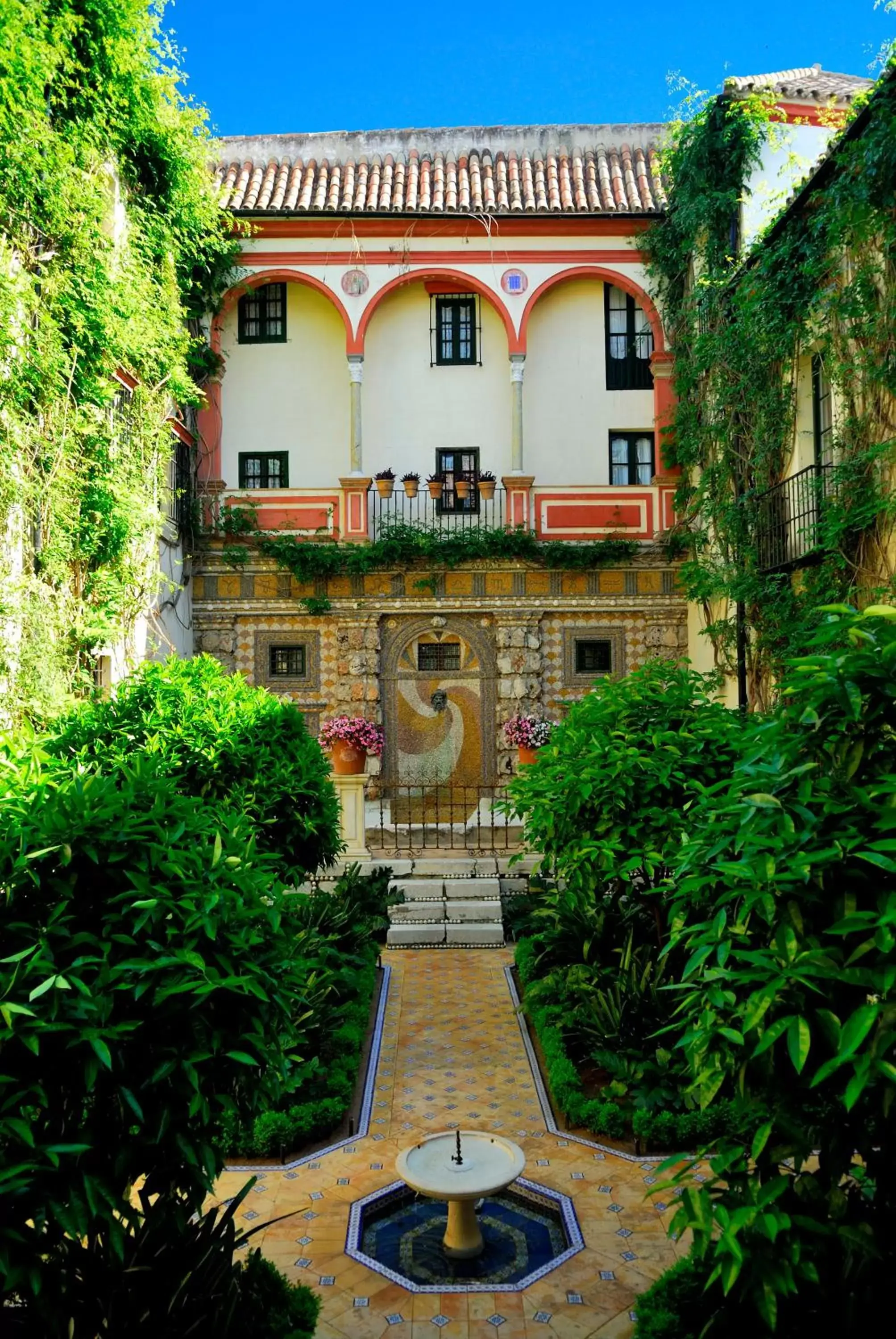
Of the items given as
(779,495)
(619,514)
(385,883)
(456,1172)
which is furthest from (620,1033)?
(619,514)

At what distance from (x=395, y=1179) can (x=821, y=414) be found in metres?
8.87

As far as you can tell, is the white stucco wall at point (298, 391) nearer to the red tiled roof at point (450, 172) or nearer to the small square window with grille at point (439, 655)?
the red tiled roof at point (450, 172)

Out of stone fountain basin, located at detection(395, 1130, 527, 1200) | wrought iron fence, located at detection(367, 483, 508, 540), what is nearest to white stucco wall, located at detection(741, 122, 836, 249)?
wrought iron fence, located at detection(367, 483, 508, 540)

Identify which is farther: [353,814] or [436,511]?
[436,511]

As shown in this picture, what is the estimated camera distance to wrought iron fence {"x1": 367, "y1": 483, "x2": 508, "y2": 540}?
14.9 m

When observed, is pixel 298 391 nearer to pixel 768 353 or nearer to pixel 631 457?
pixel 631 457

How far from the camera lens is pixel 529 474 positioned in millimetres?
14766

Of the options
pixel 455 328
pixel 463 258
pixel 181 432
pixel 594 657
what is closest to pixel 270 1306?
pixel 594 657

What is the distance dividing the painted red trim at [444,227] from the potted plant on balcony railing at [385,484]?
12.6ft

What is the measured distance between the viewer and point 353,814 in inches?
453

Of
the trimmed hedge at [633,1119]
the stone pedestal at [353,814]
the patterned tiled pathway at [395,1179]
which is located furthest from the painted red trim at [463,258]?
the trimmed hedge at [633,1119]

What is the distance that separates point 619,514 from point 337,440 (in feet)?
15.9

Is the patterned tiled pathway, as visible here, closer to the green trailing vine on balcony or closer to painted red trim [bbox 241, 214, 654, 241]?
the green trailing vine on balcony

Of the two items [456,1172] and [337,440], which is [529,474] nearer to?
[337,440]
